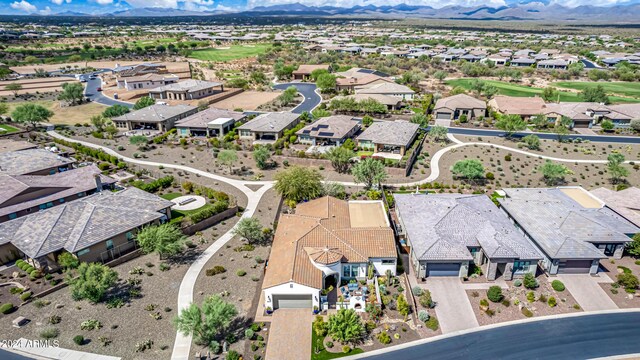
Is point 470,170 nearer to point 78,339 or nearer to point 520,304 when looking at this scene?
point 520,304

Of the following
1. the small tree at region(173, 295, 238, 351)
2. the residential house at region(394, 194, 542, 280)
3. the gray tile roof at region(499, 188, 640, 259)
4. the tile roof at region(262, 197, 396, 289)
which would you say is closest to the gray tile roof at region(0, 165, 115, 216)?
the tile roof at region(262, 197, 396, 289)

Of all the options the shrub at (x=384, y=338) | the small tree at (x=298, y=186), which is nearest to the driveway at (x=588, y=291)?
the shrub at (x=384, y=338)

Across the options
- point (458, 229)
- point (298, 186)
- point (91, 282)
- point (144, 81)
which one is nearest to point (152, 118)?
point (144, 81)

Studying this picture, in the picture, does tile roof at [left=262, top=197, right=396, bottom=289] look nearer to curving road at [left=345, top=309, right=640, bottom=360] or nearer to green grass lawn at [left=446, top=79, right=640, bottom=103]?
curving road at [left=345, top=309, right=640, bottom=360]

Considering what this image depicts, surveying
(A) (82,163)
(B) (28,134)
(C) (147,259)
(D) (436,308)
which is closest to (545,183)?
(D) (436,308)

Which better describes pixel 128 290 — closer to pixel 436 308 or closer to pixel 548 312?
pixel 436 308

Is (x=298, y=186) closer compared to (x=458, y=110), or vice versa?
(x=298, y=186)

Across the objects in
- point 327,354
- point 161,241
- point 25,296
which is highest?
point 161,241
